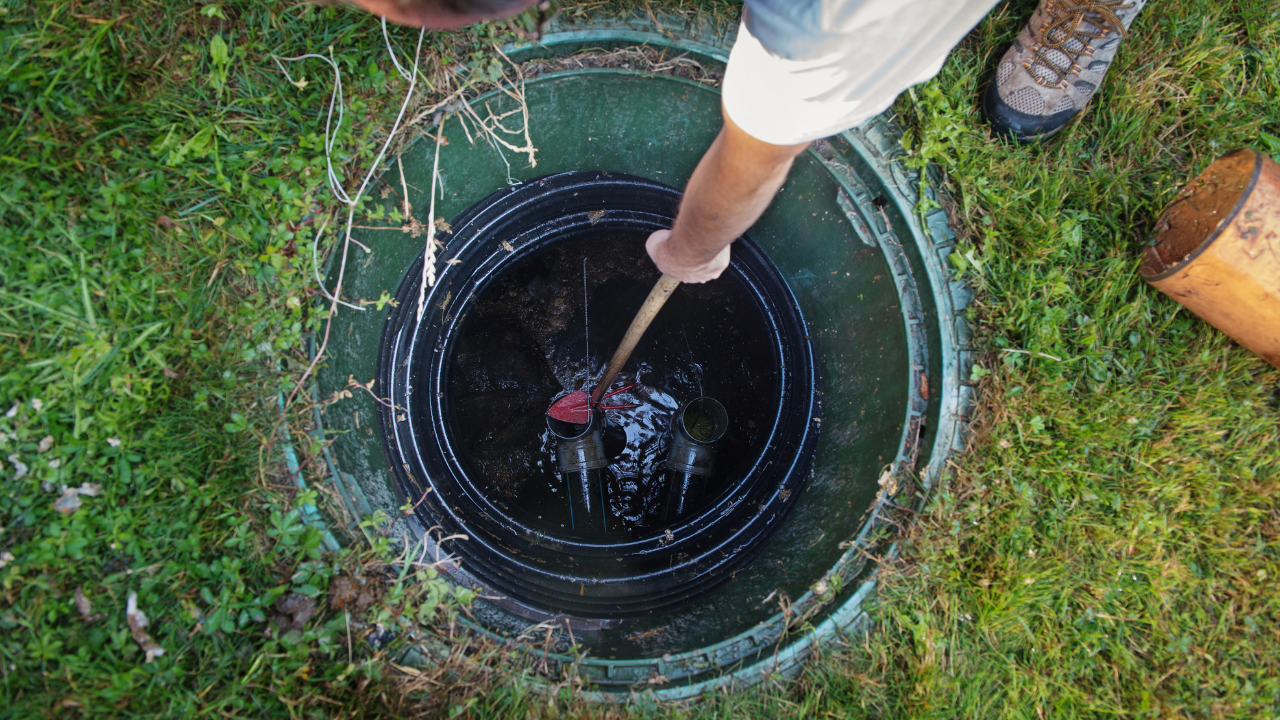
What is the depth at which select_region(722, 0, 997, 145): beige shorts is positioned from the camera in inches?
32.1

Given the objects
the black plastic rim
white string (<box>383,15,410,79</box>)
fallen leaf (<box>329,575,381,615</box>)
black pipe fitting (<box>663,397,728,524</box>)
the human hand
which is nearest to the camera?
the human hand

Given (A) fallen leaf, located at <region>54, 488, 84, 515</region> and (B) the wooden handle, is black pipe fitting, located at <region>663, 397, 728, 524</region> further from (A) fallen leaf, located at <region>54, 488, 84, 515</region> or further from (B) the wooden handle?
(A) fallen leaf, located at <region>54, 488, 84, 515</region>

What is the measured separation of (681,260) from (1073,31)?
1492 millimetres

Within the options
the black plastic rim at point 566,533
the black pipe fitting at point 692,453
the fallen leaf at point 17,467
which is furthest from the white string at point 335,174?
the black pipe fitting at point 692,453

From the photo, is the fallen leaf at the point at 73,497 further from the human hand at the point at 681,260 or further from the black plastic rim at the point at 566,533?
the human hand at the point at 681,260

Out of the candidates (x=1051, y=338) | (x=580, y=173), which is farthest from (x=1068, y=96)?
(x=580, y=173)

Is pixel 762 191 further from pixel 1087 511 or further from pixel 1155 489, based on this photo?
pixel 1155 489

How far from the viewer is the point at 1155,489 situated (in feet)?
5.91

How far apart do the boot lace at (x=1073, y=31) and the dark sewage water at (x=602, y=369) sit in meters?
1.24

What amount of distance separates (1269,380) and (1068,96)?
1048 millimetres

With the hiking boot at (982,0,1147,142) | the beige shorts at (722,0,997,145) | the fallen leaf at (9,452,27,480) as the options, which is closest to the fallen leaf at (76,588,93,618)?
the fallen leaf at (9,452,27,480)

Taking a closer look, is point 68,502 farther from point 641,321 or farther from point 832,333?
point 832,333

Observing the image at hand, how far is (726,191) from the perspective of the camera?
1.05 meters

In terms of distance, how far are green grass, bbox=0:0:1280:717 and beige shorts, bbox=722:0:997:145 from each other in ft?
3.36
